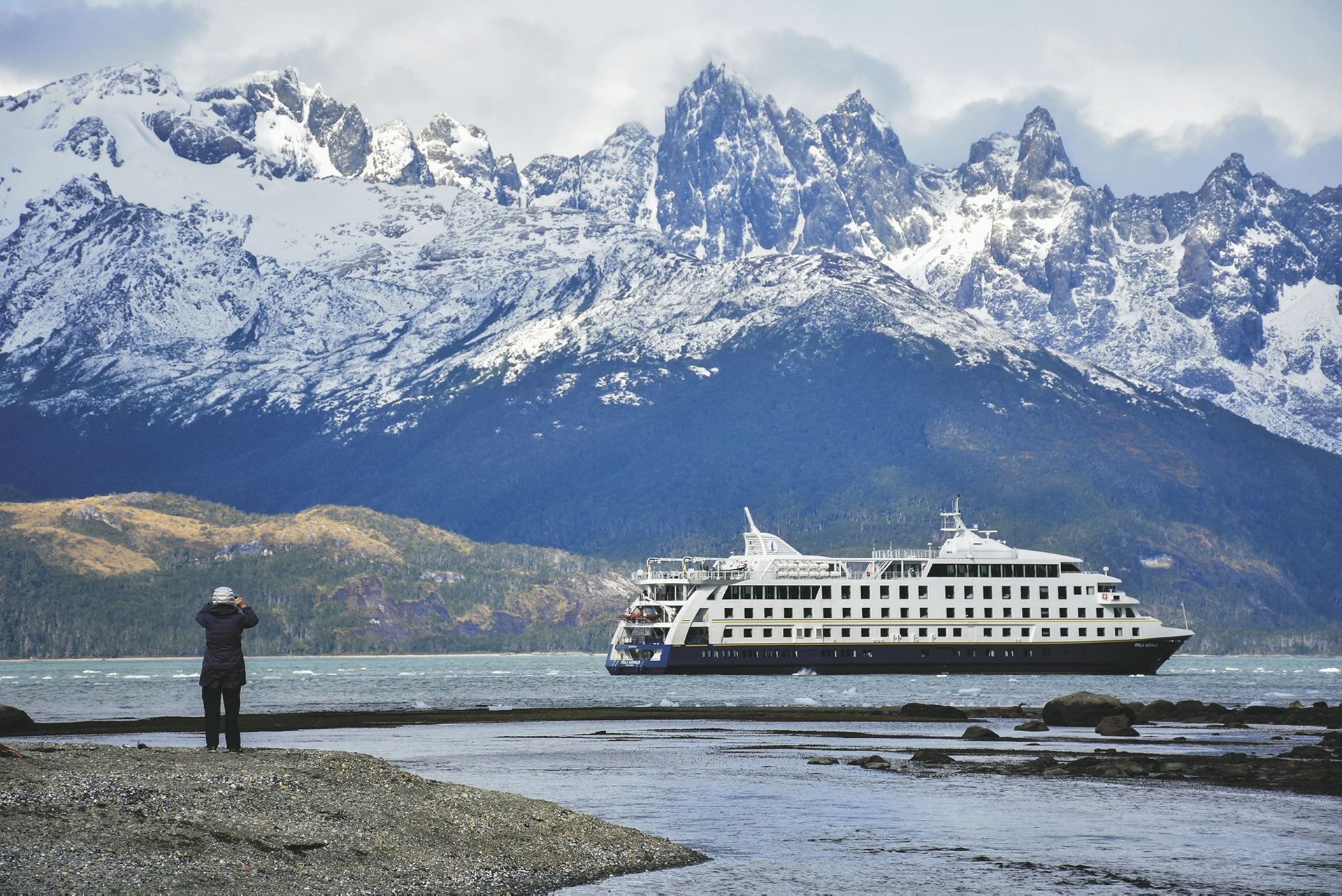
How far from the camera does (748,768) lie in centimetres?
5222

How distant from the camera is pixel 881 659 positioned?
13100 cm

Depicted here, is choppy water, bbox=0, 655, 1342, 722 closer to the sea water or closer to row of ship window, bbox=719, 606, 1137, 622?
row of ship window, bbox=719, 606, 1137, 622

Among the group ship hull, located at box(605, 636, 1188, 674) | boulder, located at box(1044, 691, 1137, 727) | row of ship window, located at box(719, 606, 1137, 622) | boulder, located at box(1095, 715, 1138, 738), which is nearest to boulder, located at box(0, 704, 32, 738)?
boulder, located at box(1095, 715, 1138, 738)

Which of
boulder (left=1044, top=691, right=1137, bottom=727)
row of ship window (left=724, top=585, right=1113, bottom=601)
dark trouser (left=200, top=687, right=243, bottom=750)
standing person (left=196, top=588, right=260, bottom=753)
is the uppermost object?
row of ship window (left=724, top=585, right=1113, bottom=601)

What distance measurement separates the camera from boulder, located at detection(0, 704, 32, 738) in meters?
64.5

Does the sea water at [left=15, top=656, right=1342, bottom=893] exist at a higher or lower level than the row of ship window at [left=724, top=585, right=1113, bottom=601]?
lower

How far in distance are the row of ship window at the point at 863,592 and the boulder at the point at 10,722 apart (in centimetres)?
7257

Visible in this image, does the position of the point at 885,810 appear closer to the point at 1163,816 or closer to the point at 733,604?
the point at 1163,816

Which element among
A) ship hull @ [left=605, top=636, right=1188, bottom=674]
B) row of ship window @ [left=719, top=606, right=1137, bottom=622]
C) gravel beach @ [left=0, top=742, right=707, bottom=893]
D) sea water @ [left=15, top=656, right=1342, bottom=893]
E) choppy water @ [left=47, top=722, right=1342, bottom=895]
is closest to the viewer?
gravel beach @ [left=0, top=742, right=707, bottom=893]

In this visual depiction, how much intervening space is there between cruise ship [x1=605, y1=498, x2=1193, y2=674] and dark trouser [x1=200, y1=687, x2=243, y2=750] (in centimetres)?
9866

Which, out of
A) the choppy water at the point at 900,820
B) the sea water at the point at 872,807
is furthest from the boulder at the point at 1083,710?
the choppy water at the point at 900,820

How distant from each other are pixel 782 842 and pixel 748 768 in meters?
16.6

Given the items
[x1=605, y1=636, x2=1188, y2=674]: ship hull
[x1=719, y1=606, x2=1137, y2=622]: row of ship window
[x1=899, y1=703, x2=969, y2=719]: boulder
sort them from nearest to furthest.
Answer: [x1=899, y1=703, x2=969, y2=719]: boulder, [x1=605, y1=636, x2=1188, y2=674]: ship hull, [x1=719, y1=606, x2=1137, y2=622]: row of ship window

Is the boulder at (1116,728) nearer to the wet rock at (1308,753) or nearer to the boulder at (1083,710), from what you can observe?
the boulder at (1083,710)
